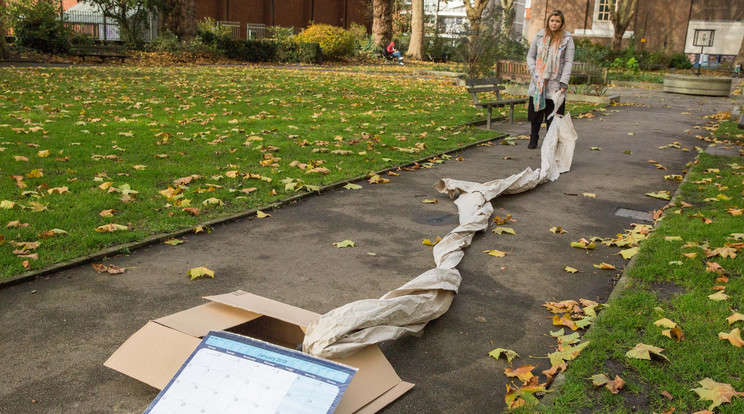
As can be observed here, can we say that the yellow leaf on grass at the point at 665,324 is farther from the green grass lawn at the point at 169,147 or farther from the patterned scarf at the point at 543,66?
the patterned scarf at the point at 543,66

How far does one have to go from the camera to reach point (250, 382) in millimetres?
2398

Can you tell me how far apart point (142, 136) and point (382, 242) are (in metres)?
4.82

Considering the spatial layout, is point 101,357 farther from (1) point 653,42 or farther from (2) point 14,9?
(1) point 653,42

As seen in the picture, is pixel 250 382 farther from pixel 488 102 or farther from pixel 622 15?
pixel 622 15

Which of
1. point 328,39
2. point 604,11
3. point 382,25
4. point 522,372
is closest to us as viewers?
point 522,372

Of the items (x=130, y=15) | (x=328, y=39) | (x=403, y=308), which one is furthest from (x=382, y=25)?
(x=403, y=308)

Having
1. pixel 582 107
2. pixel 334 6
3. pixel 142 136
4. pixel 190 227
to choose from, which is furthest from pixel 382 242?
pixel 334 6

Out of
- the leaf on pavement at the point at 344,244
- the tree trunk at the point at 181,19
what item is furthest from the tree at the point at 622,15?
the leaf on pavement at the point at 344,244


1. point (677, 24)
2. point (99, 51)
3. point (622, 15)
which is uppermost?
point (677, 24)

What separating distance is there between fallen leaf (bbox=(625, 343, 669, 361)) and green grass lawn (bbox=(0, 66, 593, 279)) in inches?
131

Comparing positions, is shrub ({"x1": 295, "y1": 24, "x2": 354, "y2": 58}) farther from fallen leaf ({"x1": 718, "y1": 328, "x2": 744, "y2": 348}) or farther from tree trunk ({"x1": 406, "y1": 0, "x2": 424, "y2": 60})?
fallen leaf ({"x1": 718, "y1": 328, "x2": 744, "y2": 348})

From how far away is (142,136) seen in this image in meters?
8.32

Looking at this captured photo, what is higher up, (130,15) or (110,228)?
(130,15)

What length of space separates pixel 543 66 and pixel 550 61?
0.11m
